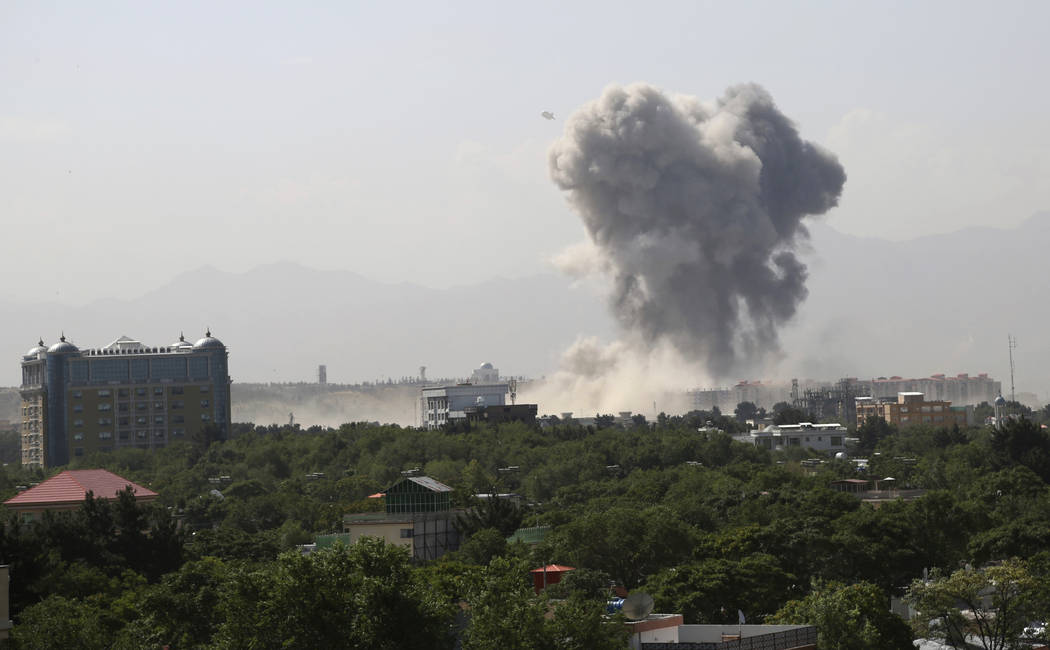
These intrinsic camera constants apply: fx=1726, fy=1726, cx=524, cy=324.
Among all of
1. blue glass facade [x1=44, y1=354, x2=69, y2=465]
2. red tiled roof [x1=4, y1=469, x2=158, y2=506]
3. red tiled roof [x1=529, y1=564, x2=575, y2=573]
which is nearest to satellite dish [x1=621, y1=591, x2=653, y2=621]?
red tiled roof [x1=529, y1=564, x2=575, y2=573]

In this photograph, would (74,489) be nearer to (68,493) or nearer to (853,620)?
(68,493)

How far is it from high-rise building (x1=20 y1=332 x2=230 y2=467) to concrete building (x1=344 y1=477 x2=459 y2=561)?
11103cm

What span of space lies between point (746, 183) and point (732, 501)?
66916mm

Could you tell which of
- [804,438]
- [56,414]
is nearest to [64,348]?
[56,414]

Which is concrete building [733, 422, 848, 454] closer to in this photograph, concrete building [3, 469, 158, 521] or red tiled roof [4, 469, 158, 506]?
red tiled roof [4, 469, 158, 506]

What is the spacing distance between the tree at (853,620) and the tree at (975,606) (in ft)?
3.85

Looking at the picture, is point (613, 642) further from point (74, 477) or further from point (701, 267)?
point (701, 267)

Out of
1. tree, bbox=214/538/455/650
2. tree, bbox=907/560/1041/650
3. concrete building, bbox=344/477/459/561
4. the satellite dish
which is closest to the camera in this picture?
tree, bbox=214/538/455/650

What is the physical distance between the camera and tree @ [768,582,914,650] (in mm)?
38156

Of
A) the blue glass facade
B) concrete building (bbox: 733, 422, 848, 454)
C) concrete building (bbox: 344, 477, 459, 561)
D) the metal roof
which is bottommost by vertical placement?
concrete building (bbox: 344, 477, 459, 561)

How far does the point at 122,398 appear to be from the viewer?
18925 cm

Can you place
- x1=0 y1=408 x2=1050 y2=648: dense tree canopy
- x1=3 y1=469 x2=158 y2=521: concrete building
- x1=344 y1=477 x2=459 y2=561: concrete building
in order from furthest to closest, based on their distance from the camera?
x1=3 y1=469 x2=158 y2=521: concrete building, x1=344 y1=477 x2=459 y2=561: concrete building, x1=0 y1=408 x2=1050 y2=648: dense tree canopy

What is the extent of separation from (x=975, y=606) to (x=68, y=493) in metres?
54.4

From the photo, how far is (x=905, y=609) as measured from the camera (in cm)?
5556
